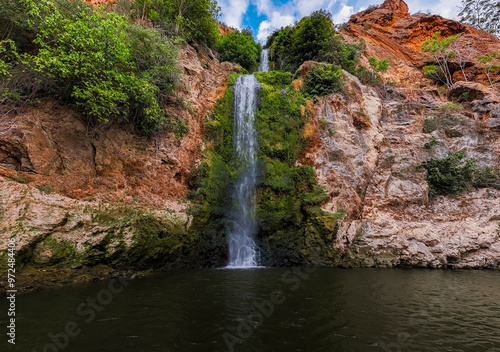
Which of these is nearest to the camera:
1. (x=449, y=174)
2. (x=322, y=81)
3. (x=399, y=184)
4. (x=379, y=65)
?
(x=399, y=184)

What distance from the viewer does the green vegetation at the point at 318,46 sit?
69.9 ft

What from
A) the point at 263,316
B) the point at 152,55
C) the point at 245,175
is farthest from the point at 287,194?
the point at 152,55

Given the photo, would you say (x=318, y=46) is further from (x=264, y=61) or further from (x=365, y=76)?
(x=264, y=61)

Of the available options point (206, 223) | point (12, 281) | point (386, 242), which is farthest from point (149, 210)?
point (386, 242)

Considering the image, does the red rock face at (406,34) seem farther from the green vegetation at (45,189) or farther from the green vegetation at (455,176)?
the green vegetation at (45,189)

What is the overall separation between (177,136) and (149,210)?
4.76 m

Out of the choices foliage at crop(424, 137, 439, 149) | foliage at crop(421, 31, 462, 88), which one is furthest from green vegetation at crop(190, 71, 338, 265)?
foliage at crop(421, 31, 462, 88)

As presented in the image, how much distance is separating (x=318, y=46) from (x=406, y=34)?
1695 cm

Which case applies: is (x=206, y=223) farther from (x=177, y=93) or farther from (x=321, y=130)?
Result: (x=321, y=130)

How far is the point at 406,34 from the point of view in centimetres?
2948

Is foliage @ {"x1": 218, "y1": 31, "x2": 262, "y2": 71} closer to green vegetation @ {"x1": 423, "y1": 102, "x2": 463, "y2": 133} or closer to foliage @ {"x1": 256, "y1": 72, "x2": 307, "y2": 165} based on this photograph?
foliage @ {"x1": 256, "y1": 72, "x2": 307, "y2": 165}

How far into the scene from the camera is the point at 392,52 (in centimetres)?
2773

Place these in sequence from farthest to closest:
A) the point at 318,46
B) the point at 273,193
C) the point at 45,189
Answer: the point at 318,46 → the point at 273,193 → the point at 45,189

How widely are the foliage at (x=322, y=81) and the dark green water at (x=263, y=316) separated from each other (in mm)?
13555
